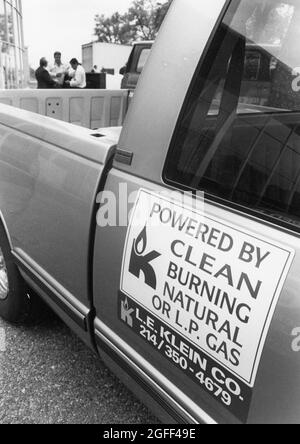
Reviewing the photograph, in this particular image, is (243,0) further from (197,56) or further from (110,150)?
(110,150)

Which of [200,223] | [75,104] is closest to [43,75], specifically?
[75,104]

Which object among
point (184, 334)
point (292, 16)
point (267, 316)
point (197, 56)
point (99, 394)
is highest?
point (292, 16)

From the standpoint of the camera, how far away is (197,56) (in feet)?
4.14

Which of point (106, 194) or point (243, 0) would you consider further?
point (106, 194)

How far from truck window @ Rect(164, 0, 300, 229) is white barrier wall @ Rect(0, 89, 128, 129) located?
1993mm

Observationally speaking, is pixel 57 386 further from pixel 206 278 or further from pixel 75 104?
pixel 75 104

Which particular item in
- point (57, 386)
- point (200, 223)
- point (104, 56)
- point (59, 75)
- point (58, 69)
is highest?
point (104, 56)

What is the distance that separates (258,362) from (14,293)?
1.70 m

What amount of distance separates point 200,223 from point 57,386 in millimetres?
1351

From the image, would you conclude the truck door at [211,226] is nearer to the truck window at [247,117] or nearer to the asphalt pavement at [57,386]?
the truck window at [247,117]

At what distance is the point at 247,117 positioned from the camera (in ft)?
4.52


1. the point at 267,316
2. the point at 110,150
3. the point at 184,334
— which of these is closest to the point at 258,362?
the point at 267,316

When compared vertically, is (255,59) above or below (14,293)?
above

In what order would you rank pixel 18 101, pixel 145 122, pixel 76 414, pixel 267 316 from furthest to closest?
pixel 18 101
pixel 76 414
pixel 145 122
pixel 267 316
